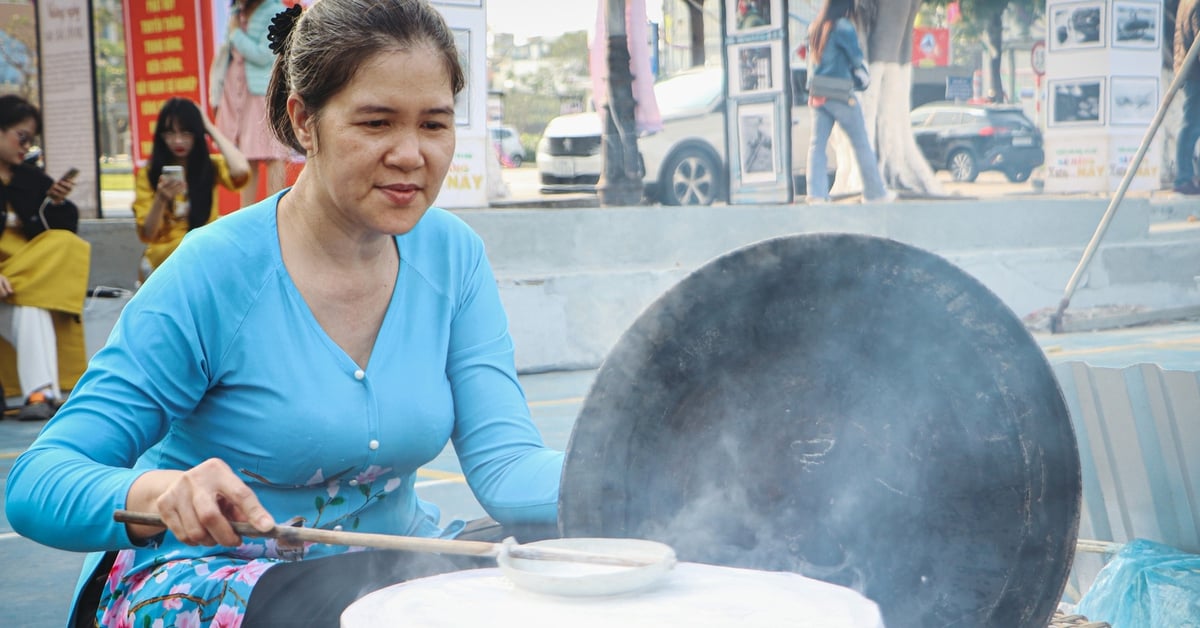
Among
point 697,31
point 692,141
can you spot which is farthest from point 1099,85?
point 697,31

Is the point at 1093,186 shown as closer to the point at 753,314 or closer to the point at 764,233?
the point at 764,233

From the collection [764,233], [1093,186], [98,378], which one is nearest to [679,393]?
[98,378]

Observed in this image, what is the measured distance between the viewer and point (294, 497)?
189 cm

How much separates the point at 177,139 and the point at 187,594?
518 centimetres

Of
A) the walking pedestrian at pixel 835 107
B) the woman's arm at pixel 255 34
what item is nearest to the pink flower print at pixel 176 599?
the woman's arm at pixel 255 34

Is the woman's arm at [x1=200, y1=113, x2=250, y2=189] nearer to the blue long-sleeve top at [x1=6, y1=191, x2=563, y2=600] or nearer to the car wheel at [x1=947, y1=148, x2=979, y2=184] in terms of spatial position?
the blue long-sleeve top at [x1=6, y1=191, x2=563, y2=600]

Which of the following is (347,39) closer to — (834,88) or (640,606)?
(640,606)

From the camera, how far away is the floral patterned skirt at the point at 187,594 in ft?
5.53

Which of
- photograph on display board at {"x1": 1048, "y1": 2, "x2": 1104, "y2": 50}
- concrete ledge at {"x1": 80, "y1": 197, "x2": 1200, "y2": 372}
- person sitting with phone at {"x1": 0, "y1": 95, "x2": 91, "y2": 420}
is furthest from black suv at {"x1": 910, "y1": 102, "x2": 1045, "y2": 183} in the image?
person sitting with phone at {"x1": 0, "y1": 95, "x2": 91, "y2": 420}

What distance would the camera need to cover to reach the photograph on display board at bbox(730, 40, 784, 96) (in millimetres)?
9672

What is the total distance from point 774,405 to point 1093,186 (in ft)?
35.6

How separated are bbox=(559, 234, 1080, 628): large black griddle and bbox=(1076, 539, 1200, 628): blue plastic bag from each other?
3.41 feet

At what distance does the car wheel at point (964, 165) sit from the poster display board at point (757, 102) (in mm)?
13620

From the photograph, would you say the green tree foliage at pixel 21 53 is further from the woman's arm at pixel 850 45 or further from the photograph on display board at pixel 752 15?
the woman's arm at pixel 850 45
